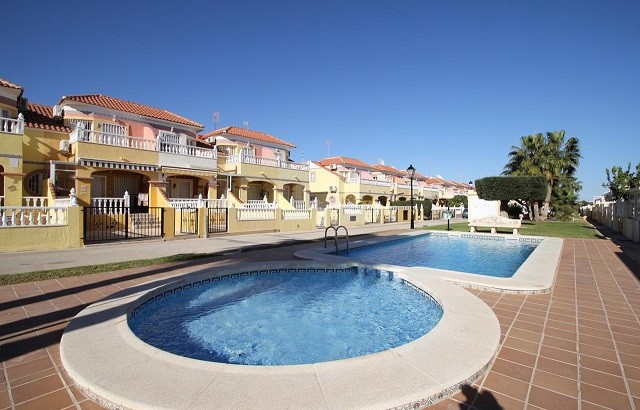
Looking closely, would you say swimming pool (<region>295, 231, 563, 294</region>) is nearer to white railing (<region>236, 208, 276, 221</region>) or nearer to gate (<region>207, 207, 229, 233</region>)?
white railing (<region>236, 208, 276, 221</region>)

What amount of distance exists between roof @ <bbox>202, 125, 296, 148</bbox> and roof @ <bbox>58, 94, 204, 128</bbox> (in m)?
3.18

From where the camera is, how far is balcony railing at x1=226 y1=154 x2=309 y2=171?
92.5 ft

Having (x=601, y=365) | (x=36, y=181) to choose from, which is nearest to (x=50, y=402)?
(x=601, y=365)

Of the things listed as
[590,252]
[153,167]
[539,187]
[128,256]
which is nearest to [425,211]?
[539,187]

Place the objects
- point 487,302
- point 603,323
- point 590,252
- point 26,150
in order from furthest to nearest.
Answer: point 26,150 < point 590,252 < point 487,302 < point 603,323

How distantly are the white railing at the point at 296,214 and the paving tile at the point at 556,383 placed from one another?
63.3 feet

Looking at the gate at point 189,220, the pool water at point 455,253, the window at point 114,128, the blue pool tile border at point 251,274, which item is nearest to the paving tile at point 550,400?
the blue pool tile border at point 251,274

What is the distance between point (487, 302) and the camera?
19.8ft

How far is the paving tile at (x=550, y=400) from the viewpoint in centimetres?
288

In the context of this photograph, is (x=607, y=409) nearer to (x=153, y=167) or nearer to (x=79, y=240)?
(x=79, y=240)

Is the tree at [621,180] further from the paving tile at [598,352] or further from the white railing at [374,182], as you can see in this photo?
the paving tile at [598,352]

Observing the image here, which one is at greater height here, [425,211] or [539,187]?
[539,187]

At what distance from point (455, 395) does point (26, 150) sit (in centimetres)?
2589

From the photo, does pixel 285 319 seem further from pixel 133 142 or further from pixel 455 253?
pixel 133 142
